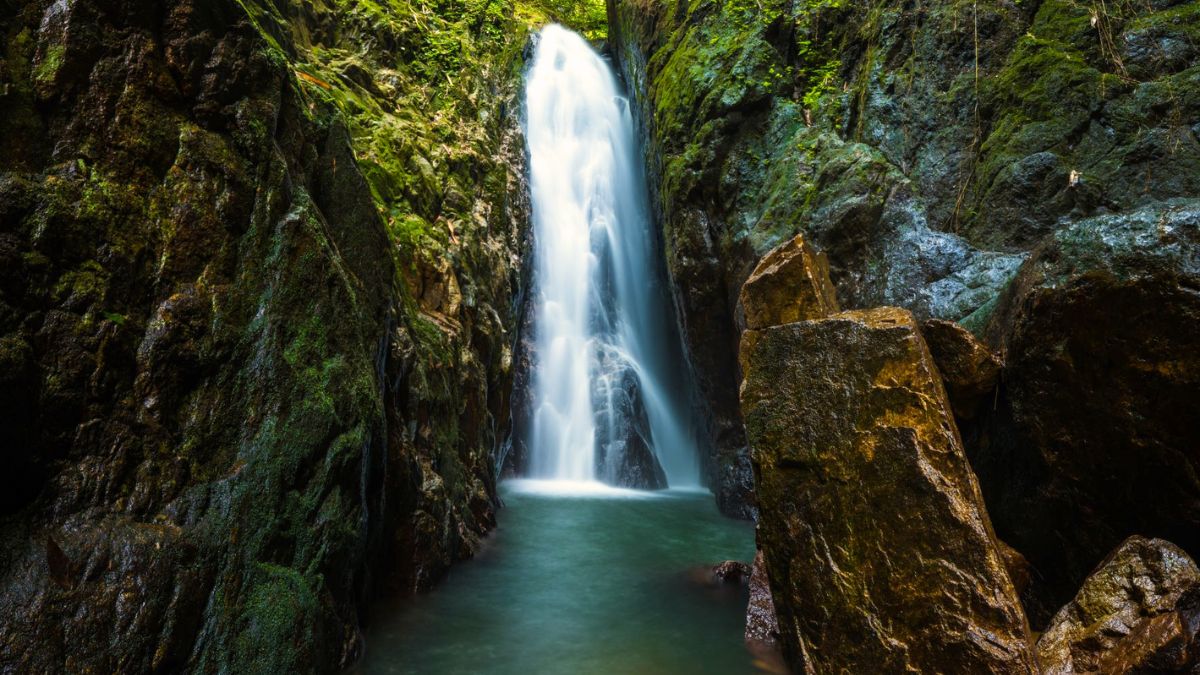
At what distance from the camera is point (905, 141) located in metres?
8.08

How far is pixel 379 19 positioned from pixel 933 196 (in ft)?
35.9

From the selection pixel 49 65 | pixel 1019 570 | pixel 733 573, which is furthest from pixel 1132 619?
pixel 49 65

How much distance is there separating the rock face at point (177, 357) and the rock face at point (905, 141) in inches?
226

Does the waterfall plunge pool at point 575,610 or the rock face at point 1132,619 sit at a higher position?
the rock face at point 1132,619

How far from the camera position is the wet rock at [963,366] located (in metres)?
4.46

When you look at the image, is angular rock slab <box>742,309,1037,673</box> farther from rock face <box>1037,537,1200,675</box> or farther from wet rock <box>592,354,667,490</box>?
wet rock <box>592,354,667,490</box>

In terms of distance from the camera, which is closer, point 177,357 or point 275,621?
point 275,621

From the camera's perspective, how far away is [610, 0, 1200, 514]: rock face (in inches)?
236

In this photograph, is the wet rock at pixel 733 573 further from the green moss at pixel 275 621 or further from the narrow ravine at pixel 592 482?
the green moss at pixel 275 621

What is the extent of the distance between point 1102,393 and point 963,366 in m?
0.92

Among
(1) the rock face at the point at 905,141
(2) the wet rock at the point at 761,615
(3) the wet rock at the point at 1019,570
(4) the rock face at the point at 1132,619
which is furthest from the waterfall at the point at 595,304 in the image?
(4) the rock face at the point at 1132,619

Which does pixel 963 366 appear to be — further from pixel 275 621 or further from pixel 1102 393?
pixel 275 621

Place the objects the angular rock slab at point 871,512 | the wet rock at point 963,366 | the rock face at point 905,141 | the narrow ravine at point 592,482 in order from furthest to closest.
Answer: the rock face at point 905,141 → the narrow ravine at point 592,482 → the wet rock at point 963,366 → the angular rock slab at point 871,512

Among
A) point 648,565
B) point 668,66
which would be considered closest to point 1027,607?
point 648,565
